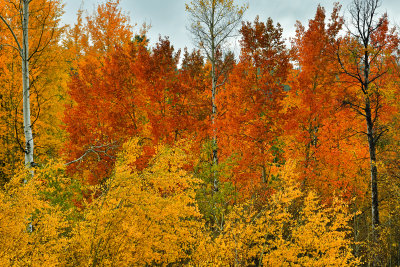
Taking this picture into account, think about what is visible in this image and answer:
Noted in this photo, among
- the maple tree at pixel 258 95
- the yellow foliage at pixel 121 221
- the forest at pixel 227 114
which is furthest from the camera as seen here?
the maple tree at pixel 258 95

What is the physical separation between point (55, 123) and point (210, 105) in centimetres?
812

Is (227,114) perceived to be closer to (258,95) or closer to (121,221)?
(258,95)

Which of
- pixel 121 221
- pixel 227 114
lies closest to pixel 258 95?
pixel 227 114

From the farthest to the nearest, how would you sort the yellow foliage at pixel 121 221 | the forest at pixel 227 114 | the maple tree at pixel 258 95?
the maple tree at pixel 258 95 → the forest at pixel 227 114 → the yellow foliage at pixel 121 221

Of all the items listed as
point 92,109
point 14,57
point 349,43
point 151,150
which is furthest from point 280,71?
point 14,57

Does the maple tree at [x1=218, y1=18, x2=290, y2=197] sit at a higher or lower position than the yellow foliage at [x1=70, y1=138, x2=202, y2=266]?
higher

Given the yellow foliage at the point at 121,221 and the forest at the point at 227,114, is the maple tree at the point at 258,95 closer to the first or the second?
the forest at the point at 227,114

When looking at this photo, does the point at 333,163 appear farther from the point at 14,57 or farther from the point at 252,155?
the point at 14,57

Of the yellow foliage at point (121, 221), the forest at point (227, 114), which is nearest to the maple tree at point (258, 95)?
the forest at point (227, 114)

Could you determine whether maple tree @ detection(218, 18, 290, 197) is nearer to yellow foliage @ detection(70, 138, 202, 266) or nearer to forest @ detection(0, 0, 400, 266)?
forest @ detection(0, 0, 400, 266)

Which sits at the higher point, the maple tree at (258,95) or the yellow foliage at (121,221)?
the maple tree at (258,95)

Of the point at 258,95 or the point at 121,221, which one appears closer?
the point at 121,221

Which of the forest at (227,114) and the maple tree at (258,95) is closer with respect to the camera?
the forest at (227,114)

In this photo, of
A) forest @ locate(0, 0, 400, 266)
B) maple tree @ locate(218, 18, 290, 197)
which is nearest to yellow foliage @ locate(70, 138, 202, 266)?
forest @ locate(0, 0, 400, 266)
